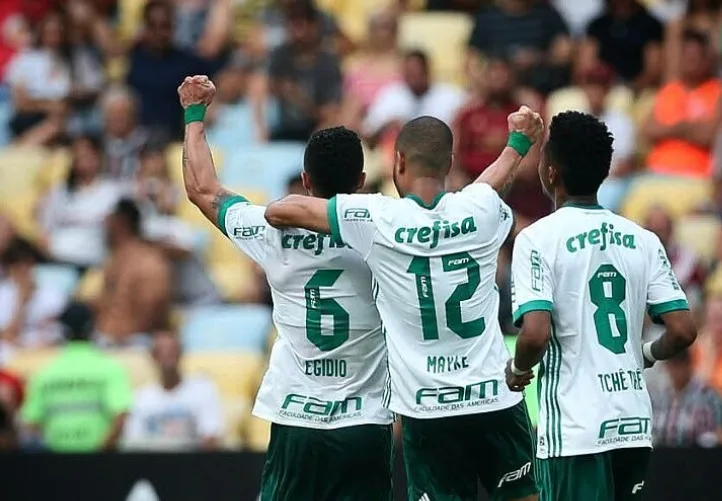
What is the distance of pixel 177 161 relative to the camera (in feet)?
48.9

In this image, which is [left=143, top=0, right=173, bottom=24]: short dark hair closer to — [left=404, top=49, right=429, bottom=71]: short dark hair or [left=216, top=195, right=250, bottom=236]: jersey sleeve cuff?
[left=404, top=49, right=429, bottom=71]: short dark hair

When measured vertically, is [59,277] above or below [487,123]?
below

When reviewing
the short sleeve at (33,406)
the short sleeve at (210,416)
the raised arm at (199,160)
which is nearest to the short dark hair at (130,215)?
the short sleeve at (33,406)

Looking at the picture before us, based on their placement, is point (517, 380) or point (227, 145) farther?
point (227, 145)

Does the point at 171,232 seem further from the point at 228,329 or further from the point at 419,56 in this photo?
the point at 419,56

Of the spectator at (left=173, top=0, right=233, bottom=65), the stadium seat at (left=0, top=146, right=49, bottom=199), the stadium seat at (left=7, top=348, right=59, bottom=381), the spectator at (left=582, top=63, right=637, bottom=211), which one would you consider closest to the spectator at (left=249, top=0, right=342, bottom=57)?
the spectator at (left=173, top=0, right=233, bottom=65)

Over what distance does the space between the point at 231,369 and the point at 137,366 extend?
32.2 inches

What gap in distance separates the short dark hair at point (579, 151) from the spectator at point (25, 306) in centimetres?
749

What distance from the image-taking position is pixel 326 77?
14852 millimetres

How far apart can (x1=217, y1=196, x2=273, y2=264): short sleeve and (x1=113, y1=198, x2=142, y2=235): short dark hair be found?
6343mm

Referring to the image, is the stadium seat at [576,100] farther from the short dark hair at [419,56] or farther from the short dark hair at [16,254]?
the short dark hair at [16,254]

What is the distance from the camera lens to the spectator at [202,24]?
15.9 meters

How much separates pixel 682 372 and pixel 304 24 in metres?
5.44

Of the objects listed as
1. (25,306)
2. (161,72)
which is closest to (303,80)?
(161,72)
